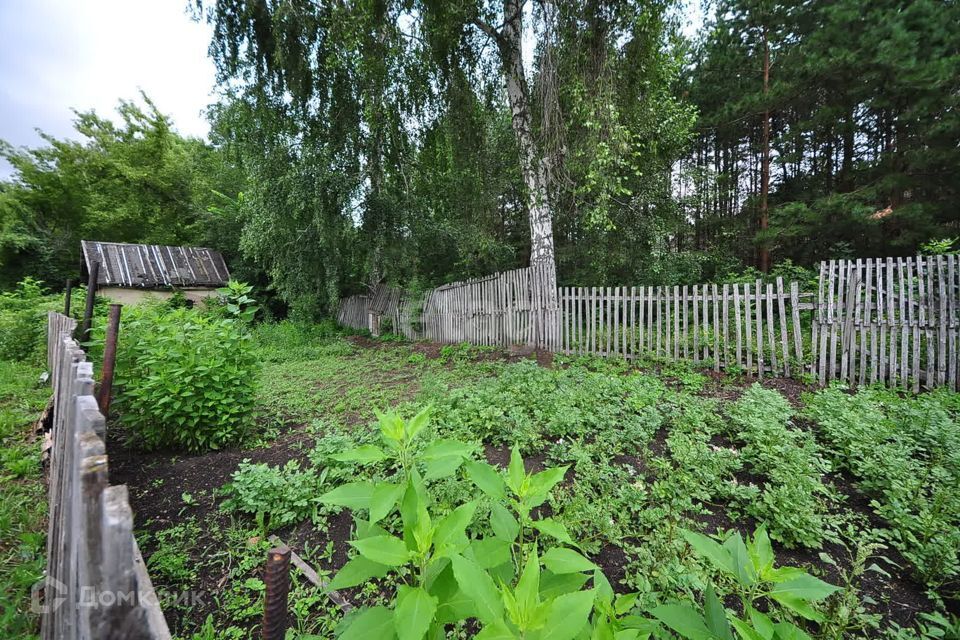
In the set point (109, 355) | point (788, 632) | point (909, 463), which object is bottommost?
point (909, 463)

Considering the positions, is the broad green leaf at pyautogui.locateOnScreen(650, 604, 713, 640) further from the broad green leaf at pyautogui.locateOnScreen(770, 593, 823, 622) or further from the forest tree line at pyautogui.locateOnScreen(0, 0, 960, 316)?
the forest tree line at pyautogui.locateOnScreen(0, 0, 960, 316)

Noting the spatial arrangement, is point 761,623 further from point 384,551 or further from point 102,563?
point 102,563

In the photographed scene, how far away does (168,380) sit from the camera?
302cm

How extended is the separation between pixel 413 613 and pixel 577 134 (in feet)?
27.9

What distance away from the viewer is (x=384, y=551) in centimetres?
88

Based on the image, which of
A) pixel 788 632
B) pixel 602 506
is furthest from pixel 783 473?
pixel 788 632

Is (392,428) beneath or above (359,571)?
above

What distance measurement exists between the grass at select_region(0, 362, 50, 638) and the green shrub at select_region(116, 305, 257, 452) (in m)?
0.71

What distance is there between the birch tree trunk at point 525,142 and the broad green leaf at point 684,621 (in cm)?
692

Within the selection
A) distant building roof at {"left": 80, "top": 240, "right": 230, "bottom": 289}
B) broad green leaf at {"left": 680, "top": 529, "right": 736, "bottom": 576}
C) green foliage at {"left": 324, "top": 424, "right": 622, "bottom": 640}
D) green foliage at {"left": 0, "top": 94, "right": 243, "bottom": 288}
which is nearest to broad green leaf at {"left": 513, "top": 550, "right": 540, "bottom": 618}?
green foliage at {"left": 324, "top": 424, "right": 622, "bottom": 640}

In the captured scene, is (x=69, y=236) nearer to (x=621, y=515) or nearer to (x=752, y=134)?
(x=621, y=515)

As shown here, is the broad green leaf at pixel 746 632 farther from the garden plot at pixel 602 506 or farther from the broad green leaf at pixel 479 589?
the broad green leaf at pixel 479 589

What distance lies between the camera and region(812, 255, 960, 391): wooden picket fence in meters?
4.32

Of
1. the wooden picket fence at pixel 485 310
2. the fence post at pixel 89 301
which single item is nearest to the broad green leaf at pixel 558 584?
the fence post at pixel 89 301
